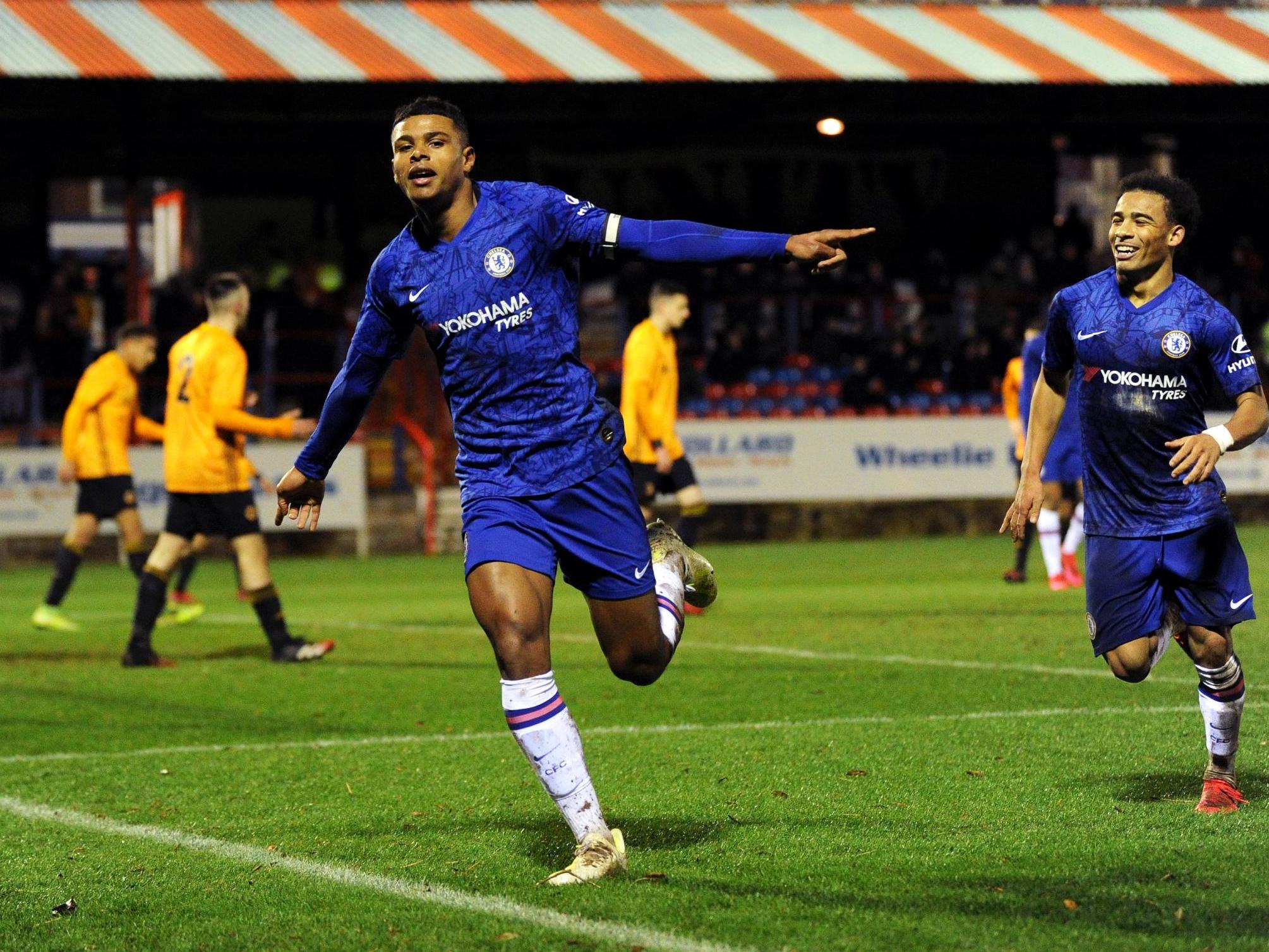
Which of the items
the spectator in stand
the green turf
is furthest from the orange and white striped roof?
the green turf

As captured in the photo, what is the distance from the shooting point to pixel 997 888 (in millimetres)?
5043

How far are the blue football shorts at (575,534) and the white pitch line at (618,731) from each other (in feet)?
9.34

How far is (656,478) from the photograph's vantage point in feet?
46.8

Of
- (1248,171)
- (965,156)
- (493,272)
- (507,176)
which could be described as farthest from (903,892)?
(1248,171)

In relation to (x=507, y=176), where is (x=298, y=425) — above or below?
below

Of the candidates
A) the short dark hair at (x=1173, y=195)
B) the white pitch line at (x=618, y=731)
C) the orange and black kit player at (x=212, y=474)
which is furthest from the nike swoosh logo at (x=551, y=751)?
the orange and black kit player at (x=212, y=474)

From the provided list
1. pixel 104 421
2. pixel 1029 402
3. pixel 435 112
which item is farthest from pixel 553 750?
pixel 104 421

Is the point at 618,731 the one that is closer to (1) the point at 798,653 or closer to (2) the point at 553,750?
(2) the point at 553,750

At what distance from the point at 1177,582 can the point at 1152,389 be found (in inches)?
24.4

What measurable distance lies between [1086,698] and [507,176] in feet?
73.7

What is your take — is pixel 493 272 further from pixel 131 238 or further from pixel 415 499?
pixel 131 238

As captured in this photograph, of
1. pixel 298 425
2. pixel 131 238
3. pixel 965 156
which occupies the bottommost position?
pixel 298 425

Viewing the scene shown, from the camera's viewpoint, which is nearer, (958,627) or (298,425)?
(298,425)

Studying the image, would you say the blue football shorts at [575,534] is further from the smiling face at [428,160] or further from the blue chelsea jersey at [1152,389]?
the blue chelsea jersey at [1152,389]
